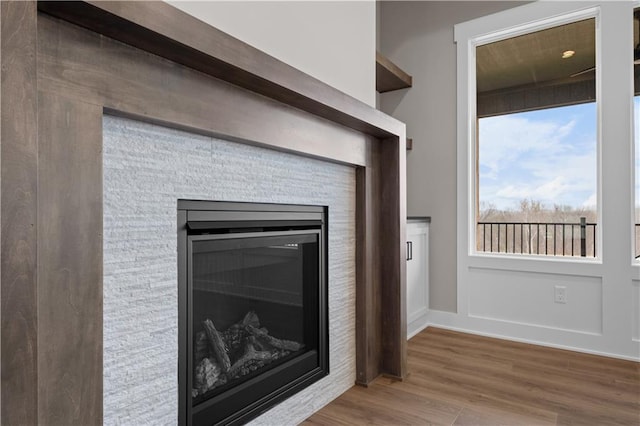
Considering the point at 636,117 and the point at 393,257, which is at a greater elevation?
the point at 636,117

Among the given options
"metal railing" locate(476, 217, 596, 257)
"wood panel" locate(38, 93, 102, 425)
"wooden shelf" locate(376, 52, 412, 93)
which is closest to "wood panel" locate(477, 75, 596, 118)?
"wooden shelf" locate(376, 52, 412, 93)

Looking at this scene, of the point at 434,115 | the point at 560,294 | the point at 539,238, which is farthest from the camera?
the point at 434,115

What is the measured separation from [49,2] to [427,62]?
3056 millimetres

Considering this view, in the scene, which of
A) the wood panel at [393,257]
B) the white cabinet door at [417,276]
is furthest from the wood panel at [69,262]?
the white cabinet door at [417,276]

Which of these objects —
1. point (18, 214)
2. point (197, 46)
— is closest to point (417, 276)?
point (197, 46)

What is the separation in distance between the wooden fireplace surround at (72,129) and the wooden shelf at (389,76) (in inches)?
72.6

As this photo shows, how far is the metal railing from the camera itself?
2803mm

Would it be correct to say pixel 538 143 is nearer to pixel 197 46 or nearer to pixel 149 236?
pixel 197 46

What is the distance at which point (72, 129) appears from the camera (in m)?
0.89

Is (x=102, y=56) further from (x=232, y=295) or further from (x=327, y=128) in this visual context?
(x=327, y=128)

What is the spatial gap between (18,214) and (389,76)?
9.56 feet

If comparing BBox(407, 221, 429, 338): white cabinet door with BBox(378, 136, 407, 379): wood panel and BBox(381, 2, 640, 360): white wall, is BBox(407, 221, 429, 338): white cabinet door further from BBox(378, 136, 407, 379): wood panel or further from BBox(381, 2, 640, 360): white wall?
BBox(378, 136, 407, 379): wood panel

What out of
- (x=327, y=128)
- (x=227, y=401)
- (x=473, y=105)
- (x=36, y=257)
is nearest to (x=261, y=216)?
(x=327, y=128)

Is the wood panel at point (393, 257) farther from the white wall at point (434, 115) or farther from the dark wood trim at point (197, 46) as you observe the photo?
the white wall at point (434, 115)
